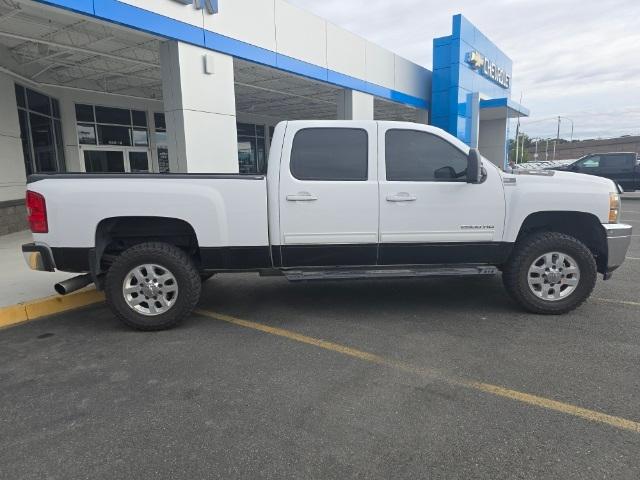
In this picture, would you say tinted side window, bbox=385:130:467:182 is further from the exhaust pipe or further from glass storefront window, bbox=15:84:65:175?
glass storefront window, bbox=15:84:65:175

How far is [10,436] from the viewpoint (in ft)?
9.60

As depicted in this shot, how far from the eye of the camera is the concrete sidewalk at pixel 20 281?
5.63 metres

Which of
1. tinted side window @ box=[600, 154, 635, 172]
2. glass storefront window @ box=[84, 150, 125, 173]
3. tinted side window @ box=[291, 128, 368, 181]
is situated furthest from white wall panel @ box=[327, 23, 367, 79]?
tinted side window @ box=[600, 154, 635, 172]

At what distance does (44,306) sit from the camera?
541cm

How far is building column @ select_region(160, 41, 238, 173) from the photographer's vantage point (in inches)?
366

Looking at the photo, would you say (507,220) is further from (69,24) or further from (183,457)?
(69,24)

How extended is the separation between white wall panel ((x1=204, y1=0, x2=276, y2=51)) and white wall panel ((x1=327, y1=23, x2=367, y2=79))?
9.42 feet

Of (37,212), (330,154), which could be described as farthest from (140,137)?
(330,154)

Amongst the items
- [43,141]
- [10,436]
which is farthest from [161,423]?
[43,141]

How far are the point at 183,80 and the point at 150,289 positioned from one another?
5982mm

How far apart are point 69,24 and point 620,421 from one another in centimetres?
1097

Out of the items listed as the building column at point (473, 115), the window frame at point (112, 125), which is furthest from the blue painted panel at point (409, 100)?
the window frame at point (112, 125)

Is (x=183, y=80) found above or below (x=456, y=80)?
below

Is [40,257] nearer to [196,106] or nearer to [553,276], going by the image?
[553,276]
